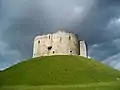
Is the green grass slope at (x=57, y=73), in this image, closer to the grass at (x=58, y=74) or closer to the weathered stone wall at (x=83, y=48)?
the grass at (x=58, y=74)

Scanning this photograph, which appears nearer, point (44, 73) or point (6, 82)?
point (6, 82)

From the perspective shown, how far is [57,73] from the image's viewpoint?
3117 cm

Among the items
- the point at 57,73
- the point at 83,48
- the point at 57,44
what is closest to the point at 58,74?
the point at 57,73

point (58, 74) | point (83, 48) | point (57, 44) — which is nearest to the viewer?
point (58, 74)

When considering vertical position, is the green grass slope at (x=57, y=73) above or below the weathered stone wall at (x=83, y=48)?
below

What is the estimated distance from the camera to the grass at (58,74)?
26.9 m

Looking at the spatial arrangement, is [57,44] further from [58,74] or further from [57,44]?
[58,74]

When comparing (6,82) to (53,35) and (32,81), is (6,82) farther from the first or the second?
(53,35)

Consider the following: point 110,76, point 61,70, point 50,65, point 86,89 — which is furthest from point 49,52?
point 86,89

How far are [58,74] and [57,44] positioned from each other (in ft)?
48.4

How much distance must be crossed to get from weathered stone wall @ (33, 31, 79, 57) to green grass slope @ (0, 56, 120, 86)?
19.2 feet

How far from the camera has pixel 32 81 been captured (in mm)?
28141

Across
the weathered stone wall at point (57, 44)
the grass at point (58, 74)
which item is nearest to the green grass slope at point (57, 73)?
the grass at point (58, 74)

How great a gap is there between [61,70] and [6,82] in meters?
7.53
